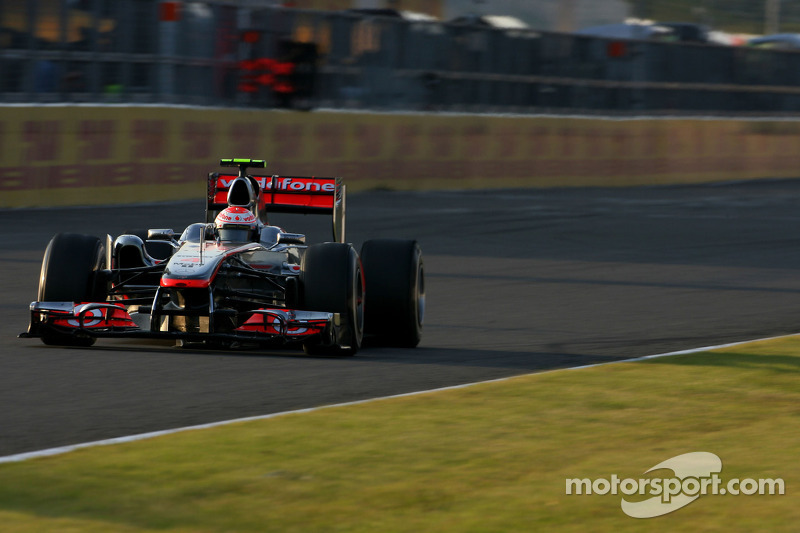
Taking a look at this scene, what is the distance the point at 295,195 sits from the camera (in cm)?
1078

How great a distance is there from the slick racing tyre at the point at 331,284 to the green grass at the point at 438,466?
1366 millimetres

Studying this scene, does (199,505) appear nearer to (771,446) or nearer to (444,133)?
(771,446)

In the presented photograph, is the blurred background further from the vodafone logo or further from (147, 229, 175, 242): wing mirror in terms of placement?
(147, 229, 175, 242): wing mirror

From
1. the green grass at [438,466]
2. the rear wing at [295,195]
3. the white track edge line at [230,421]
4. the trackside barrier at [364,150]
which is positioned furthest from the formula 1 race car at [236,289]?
the trackside barrier at [364,150]

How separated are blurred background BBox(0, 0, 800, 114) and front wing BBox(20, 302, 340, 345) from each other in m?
11.8

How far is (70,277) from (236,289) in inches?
40.7

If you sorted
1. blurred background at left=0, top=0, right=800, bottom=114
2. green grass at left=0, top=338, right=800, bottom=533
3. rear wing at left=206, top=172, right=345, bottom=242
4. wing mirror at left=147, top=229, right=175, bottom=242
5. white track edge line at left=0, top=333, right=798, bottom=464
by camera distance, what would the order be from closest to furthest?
green grass at left=0, top=338, right=800, bottom=533 → white track edge line at left=0, top=333, right=798, bottom=464 → wing mirror at left=147, top=229, right=175, bottom=242 → rear wing at left=206, top=172, right=345, bottom=242 → blurred background at left=0, top=0, right=800, bottom=114

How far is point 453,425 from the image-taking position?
712 centimetres

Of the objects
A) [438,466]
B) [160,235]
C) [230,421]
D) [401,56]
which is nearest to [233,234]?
[160,235]

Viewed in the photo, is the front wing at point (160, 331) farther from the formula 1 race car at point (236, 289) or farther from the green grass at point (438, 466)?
the green grass at point (438, 466)

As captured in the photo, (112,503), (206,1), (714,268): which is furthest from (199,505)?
(206,1)

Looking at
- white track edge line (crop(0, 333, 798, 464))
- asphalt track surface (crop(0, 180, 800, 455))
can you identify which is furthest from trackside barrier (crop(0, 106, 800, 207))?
white track edge line (crop(0, 333, 798, 464))

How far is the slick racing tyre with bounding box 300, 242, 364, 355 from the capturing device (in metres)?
9.23

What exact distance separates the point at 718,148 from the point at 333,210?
25057 mm
